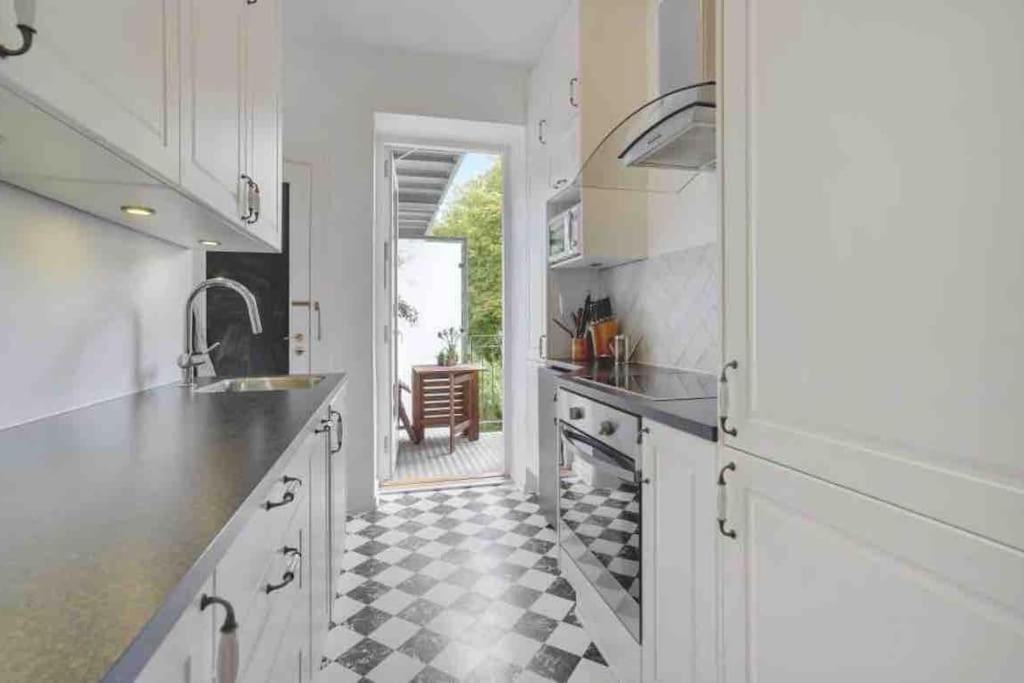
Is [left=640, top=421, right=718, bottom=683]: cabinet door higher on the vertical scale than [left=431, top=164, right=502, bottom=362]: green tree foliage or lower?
lower

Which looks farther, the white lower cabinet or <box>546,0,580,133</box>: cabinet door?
<box>546,0,580,133</box>: cabinet door

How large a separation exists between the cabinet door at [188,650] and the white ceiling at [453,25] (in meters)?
2.82

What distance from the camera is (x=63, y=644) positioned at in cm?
34

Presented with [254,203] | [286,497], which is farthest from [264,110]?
[286,497]

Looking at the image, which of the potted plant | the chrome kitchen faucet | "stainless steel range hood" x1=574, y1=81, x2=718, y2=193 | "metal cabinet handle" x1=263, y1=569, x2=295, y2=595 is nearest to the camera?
"metal cabinet handle" x1=263, y1=569, x2=295, y2=595

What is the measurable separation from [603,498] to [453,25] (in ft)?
8.35

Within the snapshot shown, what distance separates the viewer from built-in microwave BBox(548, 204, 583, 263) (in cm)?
238

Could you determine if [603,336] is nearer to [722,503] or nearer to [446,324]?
[722,503]

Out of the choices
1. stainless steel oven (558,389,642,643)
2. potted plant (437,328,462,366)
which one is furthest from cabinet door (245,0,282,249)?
potted plant (437,328,462,366)

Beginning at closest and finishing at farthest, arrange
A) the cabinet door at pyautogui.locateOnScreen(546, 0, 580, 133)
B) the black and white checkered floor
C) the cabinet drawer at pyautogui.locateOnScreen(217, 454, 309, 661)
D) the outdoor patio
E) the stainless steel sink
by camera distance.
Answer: the cabinet drawer at pyautogui.locateOnScreen(217, 454, 309, 661) → the black and white checkered floor → the stainless steel sink → the cabinet door at pyautogui.locateOnScreen(546, 0, 580, 133) → the outdoor patio

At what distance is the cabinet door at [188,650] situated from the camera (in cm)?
38

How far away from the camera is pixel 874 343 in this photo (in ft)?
2.41

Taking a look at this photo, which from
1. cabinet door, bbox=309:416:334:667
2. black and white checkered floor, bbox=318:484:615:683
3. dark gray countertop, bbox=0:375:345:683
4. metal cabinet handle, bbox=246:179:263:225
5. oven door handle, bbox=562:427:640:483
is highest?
metal cabinet handle, bbox=246:179:263:225

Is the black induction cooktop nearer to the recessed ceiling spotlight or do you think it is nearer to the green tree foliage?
the recessed ceiling spotlight
